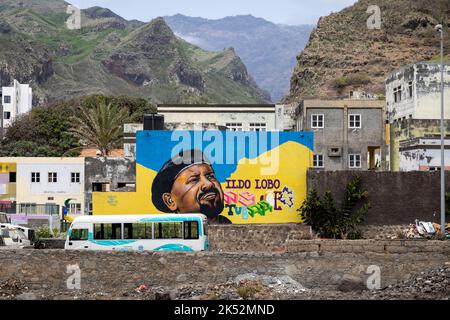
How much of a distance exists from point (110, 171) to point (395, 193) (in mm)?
18656

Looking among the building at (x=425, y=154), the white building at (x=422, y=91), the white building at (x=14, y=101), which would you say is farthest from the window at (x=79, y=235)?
the white building at (x=14, y=101)

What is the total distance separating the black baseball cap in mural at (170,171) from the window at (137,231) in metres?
9.75

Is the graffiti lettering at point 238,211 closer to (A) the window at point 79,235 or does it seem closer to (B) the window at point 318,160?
(A) the window at point 79,235

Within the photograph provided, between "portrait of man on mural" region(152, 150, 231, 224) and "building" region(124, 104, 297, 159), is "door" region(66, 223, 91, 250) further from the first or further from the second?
"building" region(124, 104, 297, 159)

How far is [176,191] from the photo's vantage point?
48062mm

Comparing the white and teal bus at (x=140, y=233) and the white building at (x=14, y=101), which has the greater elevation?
the white building at (x=14, y=101)

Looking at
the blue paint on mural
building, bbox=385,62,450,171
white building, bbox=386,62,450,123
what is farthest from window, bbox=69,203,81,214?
white building, bbox=386,62,450,123

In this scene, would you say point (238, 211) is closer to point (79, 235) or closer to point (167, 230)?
point (167, 230)

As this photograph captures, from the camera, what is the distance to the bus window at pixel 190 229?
125 ft

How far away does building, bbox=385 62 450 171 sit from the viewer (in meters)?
61.4

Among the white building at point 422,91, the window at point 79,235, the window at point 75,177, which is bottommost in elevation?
the window at point 79,235

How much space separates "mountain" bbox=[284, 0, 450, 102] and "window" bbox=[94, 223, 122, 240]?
10772 cm

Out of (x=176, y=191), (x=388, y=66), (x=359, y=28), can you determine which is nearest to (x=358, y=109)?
(x=176, y=191)

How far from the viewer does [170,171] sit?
158ft
